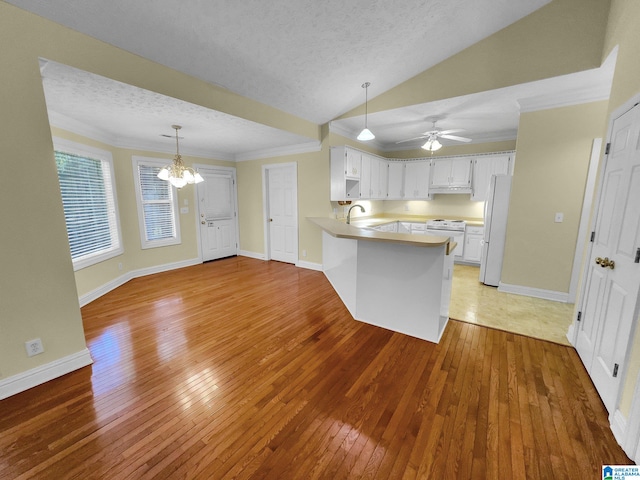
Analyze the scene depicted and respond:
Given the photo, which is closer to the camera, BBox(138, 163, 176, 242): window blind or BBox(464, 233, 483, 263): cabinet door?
BBox(138, 163, 176, 242): window blind

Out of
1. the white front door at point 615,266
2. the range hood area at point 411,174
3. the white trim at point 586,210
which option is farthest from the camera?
the range hood area at point 411,174

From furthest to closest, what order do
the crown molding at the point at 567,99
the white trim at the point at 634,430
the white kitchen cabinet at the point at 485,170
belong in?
the white kitchen cabinet at the point at 485,170 → the crown molding at the point at 567,99 → the white trim at the point at 634,430

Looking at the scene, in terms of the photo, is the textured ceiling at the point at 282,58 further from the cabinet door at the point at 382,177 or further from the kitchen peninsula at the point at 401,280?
the kitchen peninsula at the point at 401,280

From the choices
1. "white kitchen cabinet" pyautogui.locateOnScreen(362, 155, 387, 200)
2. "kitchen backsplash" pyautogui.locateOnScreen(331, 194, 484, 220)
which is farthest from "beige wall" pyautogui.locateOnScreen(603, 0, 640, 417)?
"kitchen backsplash" pyautogui.locateOnScreen(331, 194, 484, 220)

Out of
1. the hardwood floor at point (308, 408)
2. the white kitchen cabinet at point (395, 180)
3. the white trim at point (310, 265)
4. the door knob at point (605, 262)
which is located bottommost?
the hardwood floor at point (308, 408)

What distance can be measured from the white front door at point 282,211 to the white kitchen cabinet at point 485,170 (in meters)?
3.70

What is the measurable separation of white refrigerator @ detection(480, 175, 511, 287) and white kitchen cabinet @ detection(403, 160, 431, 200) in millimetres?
1883

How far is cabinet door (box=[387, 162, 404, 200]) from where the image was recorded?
19.9ft

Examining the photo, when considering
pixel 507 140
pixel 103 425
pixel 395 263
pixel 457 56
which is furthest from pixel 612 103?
pixel 103 425

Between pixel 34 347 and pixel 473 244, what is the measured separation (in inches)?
248

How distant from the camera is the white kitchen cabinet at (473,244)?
5.12 m

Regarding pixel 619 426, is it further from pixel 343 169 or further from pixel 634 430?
pixel 343 169

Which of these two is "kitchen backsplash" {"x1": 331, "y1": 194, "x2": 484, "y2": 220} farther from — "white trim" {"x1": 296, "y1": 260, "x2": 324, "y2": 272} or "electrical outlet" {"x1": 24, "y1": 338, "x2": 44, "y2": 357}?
"electrical outlet" {"x1": 24, "y1": 338, "x2": 44, "y2": 357}

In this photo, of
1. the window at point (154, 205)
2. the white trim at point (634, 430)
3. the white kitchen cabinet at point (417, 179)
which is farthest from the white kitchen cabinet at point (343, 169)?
the white trim at point (634, 430)
